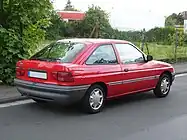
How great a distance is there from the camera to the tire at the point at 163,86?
9367 mm

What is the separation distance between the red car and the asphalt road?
0.32 metres

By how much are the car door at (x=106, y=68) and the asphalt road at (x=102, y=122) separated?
0.53 metres

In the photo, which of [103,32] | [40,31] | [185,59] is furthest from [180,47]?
[40,31]

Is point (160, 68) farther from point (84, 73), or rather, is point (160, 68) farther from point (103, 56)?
point (84, 73)

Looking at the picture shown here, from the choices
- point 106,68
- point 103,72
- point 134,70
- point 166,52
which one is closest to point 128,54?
point 134,70

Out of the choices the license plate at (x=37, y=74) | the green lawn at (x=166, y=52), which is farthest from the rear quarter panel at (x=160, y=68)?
the green lawn at (x=166, y=52)

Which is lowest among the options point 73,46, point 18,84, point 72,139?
point 72,139

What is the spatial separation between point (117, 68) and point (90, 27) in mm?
9556

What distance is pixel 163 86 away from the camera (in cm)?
945

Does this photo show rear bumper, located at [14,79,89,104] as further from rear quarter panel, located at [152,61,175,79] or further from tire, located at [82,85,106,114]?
rear quarter panel, located at [152,61,175,79]

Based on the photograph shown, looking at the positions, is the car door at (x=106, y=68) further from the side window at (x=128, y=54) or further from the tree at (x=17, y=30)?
the tree at (x=17, y=30)

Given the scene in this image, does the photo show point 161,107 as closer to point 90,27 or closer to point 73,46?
point 73,46

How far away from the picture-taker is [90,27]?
17.3 meters

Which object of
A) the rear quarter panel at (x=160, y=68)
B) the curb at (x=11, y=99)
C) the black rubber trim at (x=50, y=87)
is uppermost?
the rear quarter panel at (x=160, y=68)
